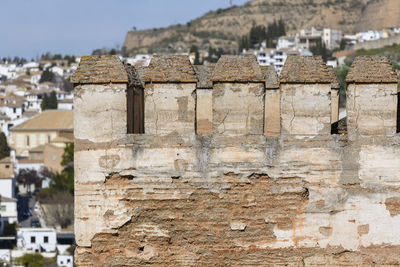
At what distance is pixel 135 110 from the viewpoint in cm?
Answer: 962

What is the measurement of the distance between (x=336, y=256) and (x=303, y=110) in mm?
1325

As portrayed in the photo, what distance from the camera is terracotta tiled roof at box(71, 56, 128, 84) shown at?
9.14m

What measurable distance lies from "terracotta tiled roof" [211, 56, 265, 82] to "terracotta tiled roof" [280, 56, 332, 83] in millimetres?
233

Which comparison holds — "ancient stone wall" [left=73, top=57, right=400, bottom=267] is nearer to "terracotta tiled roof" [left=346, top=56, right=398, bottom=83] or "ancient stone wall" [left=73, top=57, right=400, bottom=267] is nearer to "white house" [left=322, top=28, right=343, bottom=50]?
"terracotta tiled roof" [left=346, top=56, right=398, bottom=83]

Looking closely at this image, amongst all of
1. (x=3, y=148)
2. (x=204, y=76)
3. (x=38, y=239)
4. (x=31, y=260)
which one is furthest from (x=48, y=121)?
(x=204, y=76)

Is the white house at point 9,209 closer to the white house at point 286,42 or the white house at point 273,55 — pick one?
the white house at point 273,55

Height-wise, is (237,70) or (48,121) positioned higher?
(237,70)

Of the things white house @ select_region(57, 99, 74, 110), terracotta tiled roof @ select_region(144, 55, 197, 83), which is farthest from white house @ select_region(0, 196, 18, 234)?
terracotta tiled roof @ select_region(144, 55, 197, 83)

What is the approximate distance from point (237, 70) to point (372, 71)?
3.95ft

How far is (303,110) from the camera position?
911 centimetres

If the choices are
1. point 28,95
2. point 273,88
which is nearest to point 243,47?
point 28,95

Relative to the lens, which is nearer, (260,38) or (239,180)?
(239,180)

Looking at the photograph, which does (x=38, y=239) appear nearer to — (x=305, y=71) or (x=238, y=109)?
(x=238, y=109)

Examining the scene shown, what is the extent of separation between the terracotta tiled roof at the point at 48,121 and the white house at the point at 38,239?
46.2 m
